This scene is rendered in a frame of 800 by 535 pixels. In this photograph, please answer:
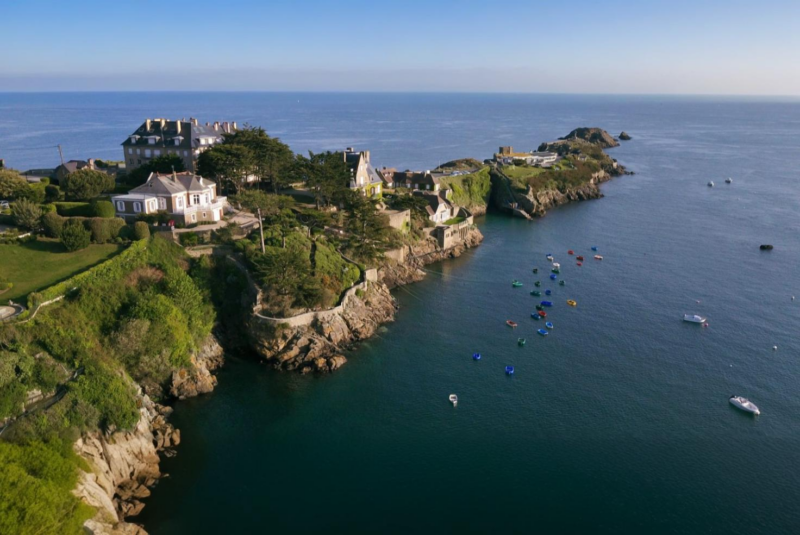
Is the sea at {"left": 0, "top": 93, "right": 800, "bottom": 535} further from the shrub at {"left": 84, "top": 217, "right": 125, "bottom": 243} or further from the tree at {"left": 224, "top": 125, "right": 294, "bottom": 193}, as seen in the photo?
the tree at {"left": 224, "top": 125, "right": 294, "bottom": 193}

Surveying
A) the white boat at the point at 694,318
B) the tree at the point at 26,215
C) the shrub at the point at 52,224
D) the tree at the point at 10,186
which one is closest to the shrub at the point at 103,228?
the shrub at the point at 52,224

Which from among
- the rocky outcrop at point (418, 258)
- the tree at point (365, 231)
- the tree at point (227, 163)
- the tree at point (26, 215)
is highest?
the tree at point (227, 163)

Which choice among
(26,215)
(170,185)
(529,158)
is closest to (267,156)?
(170,185)

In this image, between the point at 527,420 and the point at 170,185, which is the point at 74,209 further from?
the point at 527,420

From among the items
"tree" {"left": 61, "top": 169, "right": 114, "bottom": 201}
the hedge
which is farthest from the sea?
"tree" {"left": 61, "top": 169, "right": 114, "bottom": 201}

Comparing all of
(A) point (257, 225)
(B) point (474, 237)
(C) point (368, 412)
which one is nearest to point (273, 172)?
(A) point (257, 225)

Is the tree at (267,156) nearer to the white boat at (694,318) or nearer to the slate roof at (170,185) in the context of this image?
the slate roof at (170,185)
